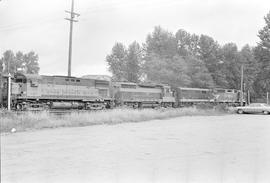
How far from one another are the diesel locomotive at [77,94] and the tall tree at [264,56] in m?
37.0

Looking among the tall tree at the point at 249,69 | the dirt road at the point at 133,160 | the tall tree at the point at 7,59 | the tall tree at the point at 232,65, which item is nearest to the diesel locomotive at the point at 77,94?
the dirt road at the point at 133,160

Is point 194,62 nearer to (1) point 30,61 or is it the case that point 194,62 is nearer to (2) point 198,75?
(2) point 198,75

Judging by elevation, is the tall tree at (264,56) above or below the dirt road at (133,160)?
above

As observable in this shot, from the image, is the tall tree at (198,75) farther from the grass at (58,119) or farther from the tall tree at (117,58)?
the grass at (58,119)

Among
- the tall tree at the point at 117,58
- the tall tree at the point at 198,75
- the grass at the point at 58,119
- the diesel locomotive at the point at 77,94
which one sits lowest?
the grass at the point at 58,119

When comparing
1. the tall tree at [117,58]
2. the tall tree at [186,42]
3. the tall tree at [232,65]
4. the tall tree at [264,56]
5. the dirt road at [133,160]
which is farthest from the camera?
the tall tree at [117,58]

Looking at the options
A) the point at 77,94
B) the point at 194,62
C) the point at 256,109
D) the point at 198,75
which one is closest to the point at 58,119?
the point at 77,94

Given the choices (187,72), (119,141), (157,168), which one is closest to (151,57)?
(187,72)

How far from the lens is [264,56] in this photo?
72812mm

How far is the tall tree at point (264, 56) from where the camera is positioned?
71875mm

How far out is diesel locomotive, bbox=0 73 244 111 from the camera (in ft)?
81.8

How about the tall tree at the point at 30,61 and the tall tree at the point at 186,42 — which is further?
the tall tree at the point at 30,61

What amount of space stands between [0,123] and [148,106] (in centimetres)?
2283

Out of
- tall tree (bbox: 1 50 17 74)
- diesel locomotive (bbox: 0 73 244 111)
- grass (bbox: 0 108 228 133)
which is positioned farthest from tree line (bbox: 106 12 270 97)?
grass (bbox: 0 108 228 133)
